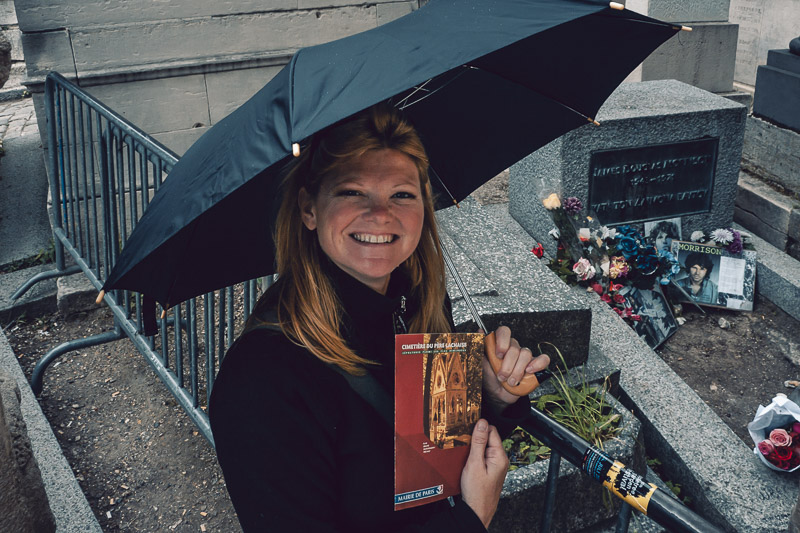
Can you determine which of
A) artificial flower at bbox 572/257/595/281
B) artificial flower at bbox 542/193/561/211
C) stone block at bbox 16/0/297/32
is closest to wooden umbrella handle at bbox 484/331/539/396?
artificial flower at bbox 572/257/595/281

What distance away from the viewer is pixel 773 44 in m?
10.4

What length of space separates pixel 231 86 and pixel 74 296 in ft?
7.59

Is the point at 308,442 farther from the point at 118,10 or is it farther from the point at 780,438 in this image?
the point at 118,10

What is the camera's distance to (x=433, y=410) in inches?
60.9

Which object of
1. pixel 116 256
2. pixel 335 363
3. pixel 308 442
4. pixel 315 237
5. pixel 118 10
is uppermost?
pixel 118 10

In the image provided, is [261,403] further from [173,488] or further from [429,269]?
[173,488]

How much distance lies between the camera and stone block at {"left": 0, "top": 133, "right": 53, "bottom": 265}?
19.0 ft

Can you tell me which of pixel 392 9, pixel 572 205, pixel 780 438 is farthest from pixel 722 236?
pixel 392 9

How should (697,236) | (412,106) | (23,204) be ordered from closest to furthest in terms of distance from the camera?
(412,106)
(697,236)
(23,204)

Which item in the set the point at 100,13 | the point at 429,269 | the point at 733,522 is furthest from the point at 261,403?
the point at 100,13

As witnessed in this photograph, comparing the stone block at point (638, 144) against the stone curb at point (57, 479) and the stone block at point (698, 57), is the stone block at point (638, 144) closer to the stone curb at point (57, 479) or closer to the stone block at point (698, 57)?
the stone block at point (698, 57)

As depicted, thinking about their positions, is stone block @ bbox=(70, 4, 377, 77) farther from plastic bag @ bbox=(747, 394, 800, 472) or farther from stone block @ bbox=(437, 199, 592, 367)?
plastic bag @ bbox=(747, 394, 800, 472)

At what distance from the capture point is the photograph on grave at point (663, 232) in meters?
5.83

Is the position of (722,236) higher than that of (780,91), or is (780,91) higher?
(780,91)
